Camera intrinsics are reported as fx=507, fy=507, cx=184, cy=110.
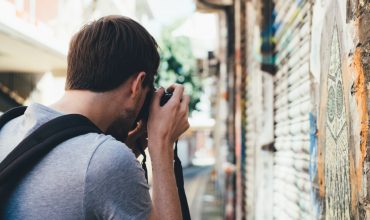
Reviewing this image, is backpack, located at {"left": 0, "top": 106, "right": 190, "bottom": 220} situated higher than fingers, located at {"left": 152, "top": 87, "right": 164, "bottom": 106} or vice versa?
fingers, located at {"left": 152, "top": 87, "right": 164, "bottom": 106}

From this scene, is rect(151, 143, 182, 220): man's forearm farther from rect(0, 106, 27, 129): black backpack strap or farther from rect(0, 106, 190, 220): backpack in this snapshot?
rect(0, 106, 27, 129): black backpack strap

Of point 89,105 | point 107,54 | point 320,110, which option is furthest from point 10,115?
point 320,110

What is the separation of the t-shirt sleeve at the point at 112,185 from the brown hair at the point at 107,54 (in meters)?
0.29

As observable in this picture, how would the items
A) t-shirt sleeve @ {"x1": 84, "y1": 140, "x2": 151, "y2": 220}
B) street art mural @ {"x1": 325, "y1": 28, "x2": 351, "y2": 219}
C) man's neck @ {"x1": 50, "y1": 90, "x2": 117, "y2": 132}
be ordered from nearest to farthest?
t-shirt sleeve @ {"x1": 84, "y1": 140, "x2": 151, "y2": 220} < man's neck @ {"x1": 50, "y1": 90, "x2": 117, "y2": 132} < street art mural @ {"x1": 325, "y1": 28, "x2": 351, "y2": 219}

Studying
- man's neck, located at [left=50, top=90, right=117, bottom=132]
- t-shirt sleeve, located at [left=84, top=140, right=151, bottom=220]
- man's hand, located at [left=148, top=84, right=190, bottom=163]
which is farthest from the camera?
man's hand, located at [left=148, top=84, right=190, bottom=163]

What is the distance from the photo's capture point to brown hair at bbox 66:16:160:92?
1.57 metres

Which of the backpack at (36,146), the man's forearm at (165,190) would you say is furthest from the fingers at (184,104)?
the backpack at (36,146)

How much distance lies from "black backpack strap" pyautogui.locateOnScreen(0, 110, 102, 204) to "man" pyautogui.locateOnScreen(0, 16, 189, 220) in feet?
0.06

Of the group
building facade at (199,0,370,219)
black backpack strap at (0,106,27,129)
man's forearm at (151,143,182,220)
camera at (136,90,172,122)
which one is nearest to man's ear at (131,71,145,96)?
camera at (136,90,172,122)

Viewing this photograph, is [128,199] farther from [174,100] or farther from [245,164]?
[245,164]

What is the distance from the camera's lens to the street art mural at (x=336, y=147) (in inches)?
71.3

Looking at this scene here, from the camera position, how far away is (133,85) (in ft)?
5.36

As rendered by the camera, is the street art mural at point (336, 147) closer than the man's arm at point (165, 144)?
No

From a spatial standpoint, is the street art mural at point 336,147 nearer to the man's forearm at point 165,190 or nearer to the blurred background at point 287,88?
the blurred background at point 287,88
